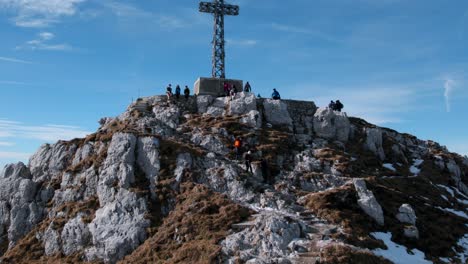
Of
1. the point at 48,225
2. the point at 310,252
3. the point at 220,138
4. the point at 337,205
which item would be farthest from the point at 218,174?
the point at 48,225

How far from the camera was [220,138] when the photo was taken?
135 feet

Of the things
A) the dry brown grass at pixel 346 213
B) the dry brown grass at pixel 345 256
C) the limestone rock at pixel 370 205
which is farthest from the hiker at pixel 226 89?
the dry brown grass at pixel 345 256

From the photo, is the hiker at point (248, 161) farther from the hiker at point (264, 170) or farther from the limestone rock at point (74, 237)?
the limestone rock at point (74, 237)

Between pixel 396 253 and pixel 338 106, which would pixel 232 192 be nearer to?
pixel 396 253

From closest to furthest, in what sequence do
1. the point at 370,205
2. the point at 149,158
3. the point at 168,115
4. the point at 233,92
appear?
the point at 370,205 < the point at 149,158 < the point at 168,115 < the point at 233,92

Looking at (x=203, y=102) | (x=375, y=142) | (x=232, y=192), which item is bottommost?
(x=232, y=192)

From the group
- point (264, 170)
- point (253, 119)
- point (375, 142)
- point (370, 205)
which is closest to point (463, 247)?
point (370, 205)

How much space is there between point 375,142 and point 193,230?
25204 mm

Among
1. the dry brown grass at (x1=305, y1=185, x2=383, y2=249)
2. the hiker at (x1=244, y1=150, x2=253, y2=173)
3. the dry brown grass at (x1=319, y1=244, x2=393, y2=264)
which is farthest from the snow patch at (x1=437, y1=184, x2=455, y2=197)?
the dry brown grass at (x1=319, y1=244, x2=393, y2=264)

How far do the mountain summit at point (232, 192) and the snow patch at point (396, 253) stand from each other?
12 centimetres

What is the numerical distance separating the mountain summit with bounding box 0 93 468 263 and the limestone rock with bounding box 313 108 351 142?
0.11 metres

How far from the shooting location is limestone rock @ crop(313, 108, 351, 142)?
46.2 metres

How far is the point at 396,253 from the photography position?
28.0 m

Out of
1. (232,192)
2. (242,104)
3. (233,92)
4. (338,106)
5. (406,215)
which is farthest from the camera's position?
(338,106)
